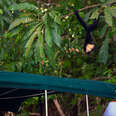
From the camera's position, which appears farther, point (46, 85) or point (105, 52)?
point (105, 52)

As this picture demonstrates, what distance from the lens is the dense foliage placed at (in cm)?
543

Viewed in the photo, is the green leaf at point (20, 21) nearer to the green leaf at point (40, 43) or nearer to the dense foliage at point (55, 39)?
the dense foliage at point (55, 39)

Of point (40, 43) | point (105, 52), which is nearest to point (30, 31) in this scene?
point (40, 43)

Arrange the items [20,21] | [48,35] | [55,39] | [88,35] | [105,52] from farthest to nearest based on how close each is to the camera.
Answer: [105,52] < [20,21] < [55,39] < [48,35] < [88,35]

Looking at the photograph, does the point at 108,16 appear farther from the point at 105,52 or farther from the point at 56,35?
the point at 105,52

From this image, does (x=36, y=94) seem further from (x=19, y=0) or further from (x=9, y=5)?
(x=19, y=0)

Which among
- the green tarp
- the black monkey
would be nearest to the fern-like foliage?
the black monkey

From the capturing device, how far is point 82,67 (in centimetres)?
698

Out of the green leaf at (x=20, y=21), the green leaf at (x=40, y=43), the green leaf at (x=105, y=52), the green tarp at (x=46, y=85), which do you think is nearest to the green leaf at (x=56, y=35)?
the green leaf at (x=40, y=43)

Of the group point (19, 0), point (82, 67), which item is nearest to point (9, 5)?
point (19, 0)

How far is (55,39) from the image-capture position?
5.39m

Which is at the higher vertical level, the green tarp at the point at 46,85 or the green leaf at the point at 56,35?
the green leaf at the point at 56,35

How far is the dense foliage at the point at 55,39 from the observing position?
5.43m

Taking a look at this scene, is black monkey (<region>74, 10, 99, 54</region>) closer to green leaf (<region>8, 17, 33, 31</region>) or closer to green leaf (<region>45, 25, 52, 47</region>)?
green leaf (<region>45, 25, 52, 47</region>)
